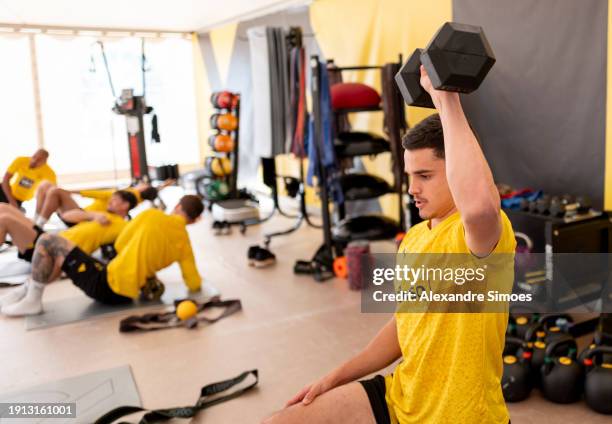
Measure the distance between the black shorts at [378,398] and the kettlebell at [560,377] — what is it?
1.34m

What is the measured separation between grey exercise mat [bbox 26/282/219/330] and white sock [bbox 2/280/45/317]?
53 mm

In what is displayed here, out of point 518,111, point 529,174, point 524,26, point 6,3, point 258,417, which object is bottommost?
point 258,417

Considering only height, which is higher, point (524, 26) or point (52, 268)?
point (524, 26)

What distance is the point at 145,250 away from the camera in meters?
3.81

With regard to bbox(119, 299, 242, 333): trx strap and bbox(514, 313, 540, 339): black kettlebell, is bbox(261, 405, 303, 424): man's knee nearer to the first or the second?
bbox(514, 313, 540, 339): black kettlebell

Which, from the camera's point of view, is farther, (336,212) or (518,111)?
(336,212)

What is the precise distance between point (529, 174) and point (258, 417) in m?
2.75

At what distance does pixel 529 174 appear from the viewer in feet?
14.1

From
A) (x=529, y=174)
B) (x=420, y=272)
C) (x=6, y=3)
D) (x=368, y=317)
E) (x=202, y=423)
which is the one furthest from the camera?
(x=6, y=3)

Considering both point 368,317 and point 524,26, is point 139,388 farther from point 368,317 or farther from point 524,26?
point 524,26

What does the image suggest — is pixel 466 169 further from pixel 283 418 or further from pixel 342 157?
pixel 342 157

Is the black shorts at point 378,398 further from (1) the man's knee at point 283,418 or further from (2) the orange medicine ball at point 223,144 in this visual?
(2) the orange medicine ball at point 223,144

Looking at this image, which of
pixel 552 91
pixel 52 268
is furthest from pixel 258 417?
pixel 552 91

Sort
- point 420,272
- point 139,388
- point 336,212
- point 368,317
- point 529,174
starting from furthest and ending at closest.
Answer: point 336,212, point 529,174, point 368,317, point 139,388, point 420,272
